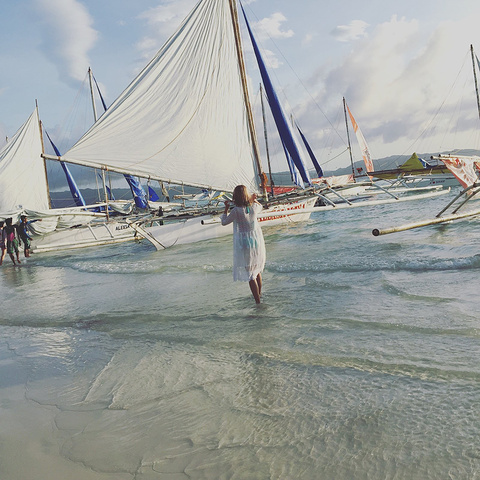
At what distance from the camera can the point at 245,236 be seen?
Result: 21.1 ft

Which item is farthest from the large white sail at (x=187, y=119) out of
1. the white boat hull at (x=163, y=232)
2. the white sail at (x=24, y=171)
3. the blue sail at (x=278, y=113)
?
the white sail at (x=24, y=171)

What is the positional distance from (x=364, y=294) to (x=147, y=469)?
193 inches

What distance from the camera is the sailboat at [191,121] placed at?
13.0 meters

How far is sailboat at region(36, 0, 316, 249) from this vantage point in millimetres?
13000

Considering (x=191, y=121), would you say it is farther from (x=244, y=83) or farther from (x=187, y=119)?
(x=244, y=83)

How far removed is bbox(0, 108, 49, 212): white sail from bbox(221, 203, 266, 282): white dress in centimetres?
1910

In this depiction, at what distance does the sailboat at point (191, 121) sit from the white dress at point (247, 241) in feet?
19.9

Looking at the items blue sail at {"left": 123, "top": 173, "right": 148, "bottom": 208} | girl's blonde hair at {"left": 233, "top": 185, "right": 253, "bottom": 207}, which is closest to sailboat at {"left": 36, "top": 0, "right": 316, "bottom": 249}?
girl's blonde hair at {"left": 233, "top": 185, "right": 253, "bottom": 207}

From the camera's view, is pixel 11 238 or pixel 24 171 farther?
pixel 24 171

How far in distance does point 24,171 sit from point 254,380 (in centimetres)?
2307

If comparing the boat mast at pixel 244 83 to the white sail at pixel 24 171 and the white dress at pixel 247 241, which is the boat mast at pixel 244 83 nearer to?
the white dress at pixel 247 241

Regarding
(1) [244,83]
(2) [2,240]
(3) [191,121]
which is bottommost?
(2) [2,240]

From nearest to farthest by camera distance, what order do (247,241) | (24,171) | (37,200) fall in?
(247,241) < (24,171) < (37,200)

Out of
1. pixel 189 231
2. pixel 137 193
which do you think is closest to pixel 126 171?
pixel 189 231
